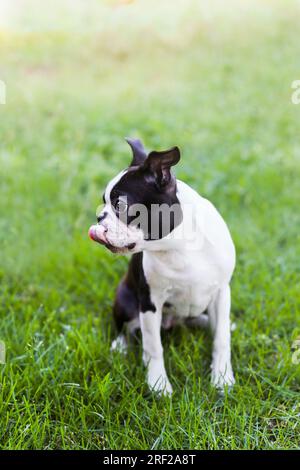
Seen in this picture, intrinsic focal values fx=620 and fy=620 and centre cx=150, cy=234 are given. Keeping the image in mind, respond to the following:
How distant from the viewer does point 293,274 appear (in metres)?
3.43

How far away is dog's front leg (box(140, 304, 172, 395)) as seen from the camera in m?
2.54

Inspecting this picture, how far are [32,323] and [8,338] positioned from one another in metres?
0.14

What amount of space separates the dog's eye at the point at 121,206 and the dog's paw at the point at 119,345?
79 centimetres

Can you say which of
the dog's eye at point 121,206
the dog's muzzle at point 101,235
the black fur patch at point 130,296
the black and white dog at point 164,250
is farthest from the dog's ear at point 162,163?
the black fur patch at point 130,296

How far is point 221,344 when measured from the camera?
2.61 m

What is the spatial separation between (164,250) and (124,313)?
23.7 inches

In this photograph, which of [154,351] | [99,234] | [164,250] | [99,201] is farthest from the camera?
[99,201]

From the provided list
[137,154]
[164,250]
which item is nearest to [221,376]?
[164,250]

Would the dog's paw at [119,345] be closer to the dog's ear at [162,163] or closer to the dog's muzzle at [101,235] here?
the dog's muzzle at [101,235]

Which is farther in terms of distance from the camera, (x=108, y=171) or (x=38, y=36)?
(x=38, y=36)

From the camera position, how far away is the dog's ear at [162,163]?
2068 millimetres

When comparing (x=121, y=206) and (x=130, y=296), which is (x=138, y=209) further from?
(x=130, y=296)

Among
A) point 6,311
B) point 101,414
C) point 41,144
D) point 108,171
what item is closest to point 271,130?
point 108,171

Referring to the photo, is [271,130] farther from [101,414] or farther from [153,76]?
[101,414]
